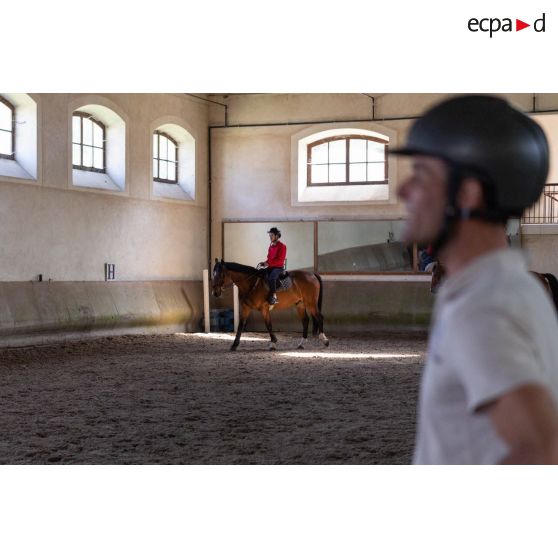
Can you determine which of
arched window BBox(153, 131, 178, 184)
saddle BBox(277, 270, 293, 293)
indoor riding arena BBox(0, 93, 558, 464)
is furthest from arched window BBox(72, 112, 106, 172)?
saddle BBox(277, 270, 293, 293)

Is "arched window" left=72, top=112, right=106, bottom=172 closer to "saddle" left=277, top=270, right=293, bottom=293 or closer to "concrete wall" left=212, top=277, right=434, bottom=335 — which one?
"saddle" left=277, top=270, right=293, bottom=293

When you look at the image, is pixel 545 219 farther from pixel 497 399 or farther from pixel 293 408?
pixel 497 399

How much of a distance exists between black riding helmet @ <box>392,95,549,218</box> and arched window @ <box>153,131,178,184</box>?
1537 centimetres

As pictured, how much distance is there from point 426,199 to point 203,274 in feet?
51.1

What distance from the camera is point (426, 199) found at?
50.3 inches

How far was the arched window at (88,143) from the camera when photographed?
46.5ft

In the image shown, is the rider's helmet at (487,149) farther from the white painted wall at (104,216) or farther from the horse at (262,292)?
the white painted wall at (104,216)

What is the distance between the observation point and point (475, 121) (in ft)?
4.22

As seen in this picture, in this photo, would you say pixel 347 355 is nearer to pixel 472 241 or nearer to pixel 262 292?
pixel 262 292

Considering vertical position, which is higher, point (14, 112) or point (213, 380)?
point (14, 112)

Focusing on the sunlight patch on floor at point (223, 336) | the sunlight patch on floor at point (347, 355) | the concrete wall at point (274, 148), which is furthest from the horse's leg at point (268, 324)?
the concrete wall at point (274, 148)

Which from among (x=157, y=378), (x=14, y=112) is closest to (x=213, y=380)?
(x=157, y=378)

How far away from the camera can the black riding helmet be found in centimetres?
126

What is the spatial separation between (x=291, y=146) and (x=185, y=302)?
366 cm
